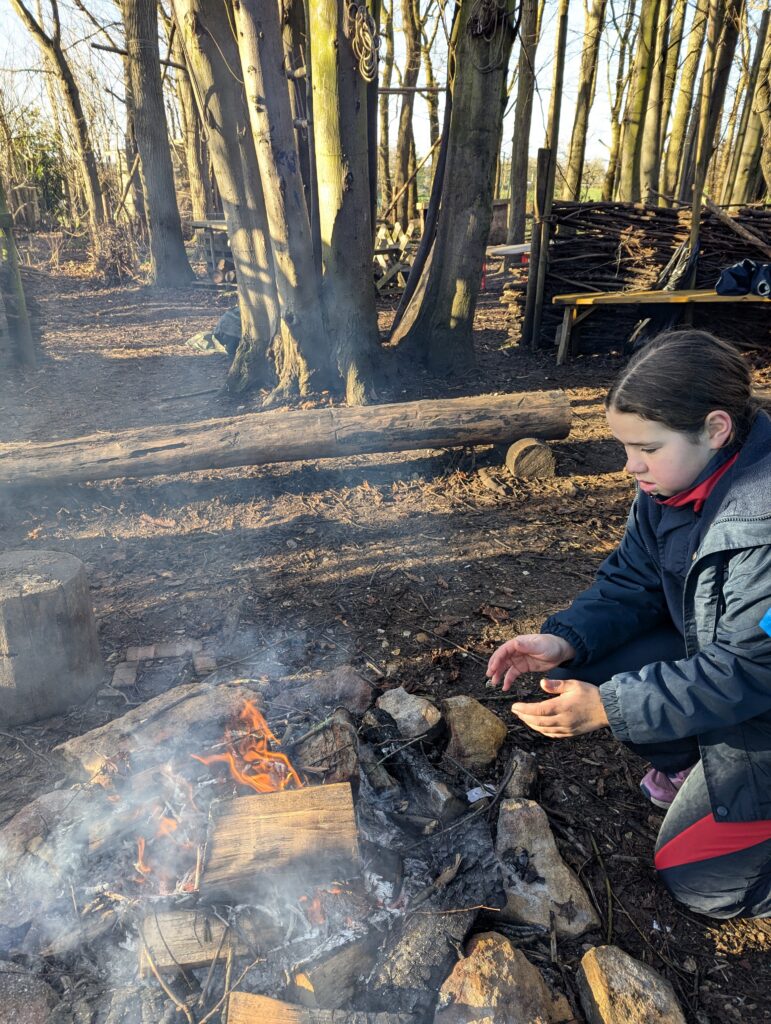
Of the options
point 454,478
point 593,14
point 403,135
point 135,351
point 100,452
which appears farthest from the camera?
point 403,135

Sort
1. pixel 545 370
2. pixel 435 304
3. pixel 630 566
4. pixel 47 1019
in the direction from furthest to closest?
pixel 545 370, pixel 435 304, pixel 630 566, pixel 47 1019

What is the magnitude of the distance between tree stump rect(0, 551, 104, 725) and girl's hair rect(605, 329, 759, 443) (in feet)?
7.71

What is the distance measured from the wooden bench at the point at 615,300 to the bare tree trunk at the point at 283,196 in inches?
132

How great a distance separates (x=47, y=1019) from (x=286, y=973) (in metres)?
0.61

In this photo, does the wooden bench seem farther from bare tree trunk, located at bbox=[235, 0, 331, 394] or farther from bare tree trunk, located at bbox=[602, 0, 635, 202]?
bare tree trunk, located at bbox=[602, 0, 635, 202]

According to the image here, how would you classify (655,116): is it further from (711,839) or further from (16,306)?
(711,839)

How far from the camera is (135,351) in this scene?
29.9 ft

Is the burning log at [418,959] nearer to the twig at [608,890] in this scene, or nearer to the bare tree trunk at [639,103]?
the twig at [608,890]

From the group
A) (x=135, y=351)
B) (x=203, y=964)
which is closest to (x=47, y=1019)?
(x=203, y=964)

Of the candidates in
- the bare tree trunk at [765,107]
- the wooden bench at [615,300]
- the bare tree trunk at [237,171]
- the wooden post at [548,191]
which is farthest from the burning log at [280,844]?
the bare tree trunk at [765,107]

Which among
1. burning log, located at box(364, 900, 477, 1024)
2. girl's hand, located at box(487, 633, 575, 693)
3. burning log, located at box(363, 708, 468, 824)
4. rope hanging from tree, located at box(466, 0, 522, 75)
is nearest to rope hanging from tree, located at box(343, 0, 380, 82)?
rope hanging from tree, located at box(466, 0, 522, 75)

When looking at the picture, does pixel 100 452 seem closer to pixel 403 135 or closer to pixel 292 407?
pixel 292 407

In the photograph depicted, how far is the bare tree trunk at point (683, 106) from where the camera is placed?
1438 cm

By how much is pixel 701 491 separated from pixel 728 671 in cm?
54
